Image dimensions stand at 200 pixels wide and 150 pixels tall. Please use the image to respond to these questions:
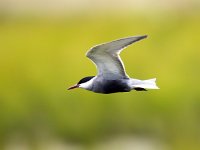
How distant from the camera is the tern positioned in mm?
6754

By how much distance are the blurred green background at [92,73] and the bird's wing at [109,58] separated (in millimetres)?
3232

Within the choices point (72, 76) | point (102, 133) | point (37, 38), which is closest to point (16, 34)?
point (37, 38)

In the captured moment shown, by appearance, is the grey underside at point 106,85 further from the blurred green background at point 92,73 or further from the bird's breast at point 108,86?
the blurred green background at point 92,73

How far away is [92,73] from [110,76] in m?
4.20

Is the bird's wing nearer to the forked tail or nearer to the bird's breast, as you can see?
the bird's breast

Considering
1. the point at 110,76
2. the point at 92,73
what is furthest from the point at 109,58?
the point at 92,73

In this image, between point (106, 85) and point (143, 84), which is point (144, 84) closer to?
point (143, 84)

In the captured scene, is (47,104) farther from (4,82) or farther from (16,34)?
(16,34)

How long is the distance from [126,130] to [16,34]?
2.03 metres

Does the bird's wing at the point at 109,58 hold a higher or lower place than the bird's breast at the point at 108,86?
higher

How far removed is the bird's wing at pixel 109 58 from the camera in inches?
264

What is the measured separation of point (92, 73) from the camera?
36.5 feet

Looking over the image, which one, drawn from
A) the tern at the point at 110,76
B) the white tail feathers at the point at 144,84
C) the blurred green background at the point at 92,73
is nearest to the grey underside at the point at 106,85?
the tern at the point at 110,76

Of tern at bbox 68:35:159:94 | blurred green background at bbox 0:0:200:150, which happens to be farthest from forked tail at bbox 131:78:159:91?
blurred green background at bbox 0:0:200:150
